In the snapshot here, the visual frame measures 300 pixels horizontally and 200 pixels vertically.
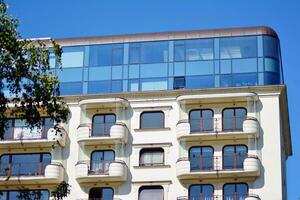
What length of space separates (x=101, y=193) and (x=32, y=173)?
4.98m

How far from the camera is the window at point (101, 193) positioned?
5491 cm

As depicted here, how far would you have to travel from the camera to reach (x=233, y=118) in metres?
54.8

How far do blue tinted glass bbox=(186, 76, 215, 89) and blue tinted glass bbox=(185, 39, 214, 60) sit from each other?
1.53 meters

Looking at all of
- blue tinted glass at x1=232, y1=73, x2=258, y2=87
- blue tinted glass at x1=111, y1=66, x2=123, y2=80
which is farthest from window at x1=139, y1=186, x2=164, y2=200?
blue tinted glass at x1=232, y1=73, x2=258, y2=87

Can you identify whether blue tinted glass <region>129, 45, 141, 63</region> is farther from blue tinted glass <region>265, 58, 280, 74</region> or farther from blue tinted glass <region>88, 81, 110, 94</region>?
blue tinted glass <region>265, 58, 280, 74</region>

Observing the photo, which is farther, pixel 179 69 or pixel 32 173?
pixel 179 69

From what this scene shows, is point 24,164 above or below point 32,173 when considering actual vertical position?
above

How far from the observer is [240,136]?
5384 cm

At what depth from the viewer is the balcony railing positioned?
55688 mm

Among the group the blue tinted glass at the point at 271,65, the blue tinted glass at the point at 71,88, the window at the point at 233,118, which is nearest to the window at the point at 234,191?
the window at the point at 233,118

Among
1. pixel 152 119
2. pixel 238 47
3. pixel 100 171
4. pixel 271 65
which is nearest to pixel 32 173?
pixel 100 171

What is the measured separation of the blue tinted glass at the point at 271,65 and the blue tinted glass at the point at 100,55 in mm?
11140

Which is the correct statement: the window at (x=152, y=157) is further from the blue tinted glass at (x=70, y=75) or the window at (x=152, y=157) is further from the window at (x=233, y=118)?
the blue tinted glass at (x=70, y=75)

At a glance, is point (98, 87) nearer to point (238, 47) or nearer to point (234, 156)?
point (238, 47)
